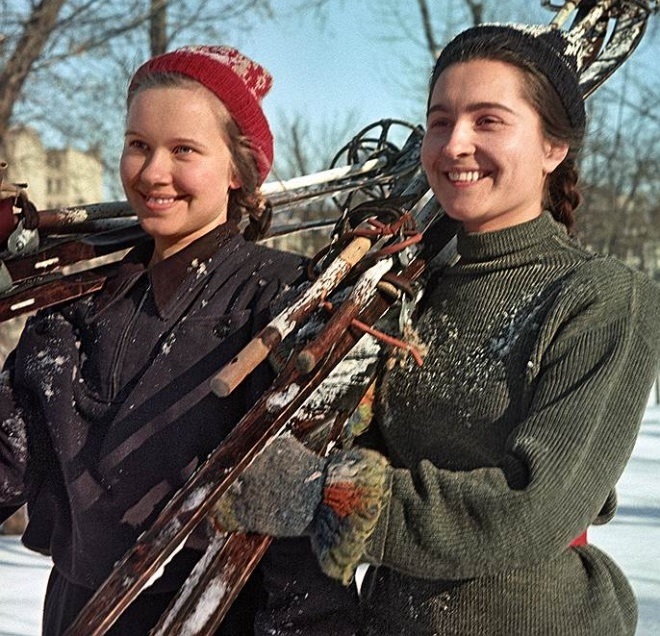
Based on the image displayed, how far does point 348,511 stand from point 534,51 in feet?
2.51

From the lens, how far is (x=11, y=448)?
1875mm

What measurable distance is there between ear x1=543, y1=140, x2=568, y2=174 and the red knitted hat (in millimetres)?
589

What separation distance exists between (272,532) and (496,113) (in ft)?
2.36

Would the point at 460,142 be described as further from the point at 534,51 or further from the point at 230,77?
the point at 230,77

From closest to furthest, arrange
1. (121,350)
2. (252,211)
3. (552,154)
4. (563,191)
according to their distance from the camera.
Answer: (552,154) → (563,191) → (121,350) → (252,211)

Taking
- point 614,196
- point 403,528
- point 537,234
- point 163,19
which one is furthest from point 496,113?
point 614,196

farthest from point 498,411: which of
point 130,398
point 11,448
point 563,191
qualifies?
point 11,448

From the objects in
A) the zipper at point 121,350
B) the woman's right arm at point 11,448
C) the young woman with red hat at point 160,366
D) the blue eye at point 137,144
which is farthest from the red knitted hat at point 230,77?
the woman's right arm at point 11,448

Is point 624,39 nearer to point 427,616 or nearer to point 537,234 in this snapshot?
point 537,234

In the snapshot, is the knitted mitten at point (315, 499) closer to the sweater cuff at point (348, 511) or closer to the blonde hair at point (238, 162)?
Result: the sweater cuff at point (348, 511)

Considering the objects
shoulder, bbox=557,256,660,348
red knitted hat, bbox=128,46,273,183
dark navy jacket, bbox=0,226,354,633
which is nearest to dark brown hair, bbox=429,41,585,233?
shoulder, bbox=557,256,660,348

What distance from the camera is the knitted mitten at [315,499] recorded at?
1.34 meters

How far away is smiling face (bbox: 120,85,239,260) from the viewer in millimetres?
1771

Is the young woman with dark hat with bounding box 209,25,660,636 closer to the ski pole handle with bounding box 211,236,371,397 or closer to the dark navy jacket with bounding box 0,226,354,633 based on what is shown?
the ski pole handle with bounding box 211,236,371,397
